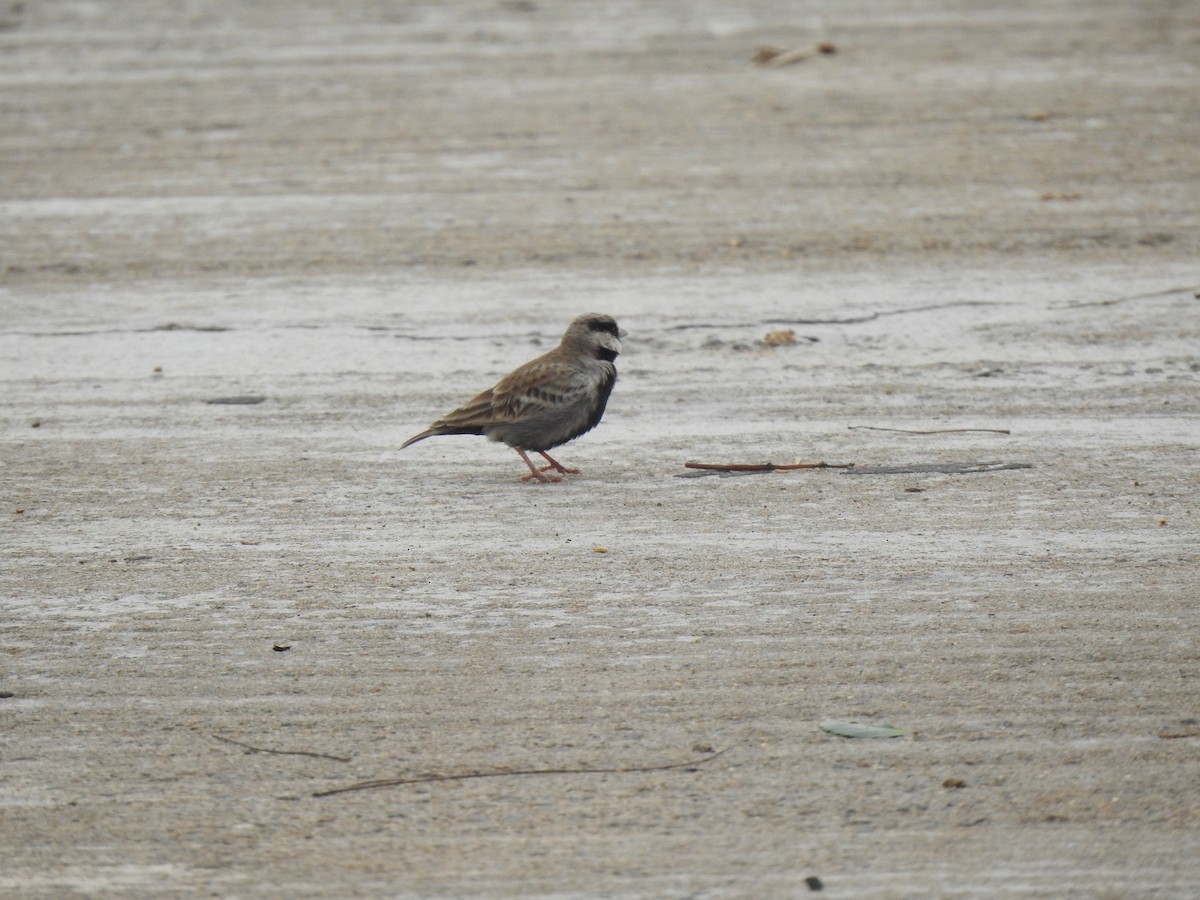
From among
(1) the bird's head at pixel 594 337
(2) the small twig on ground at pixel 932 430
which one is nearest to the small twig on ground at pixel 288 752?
(1) the bird's head at pixel 594 337

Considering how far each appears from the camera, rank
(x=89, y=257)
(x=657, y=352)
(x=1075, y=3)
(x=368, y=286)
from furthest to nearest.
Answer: (x=1075, y=3) → (x=89, y=257) → (x=368, y=286) → (x=657, y=352)

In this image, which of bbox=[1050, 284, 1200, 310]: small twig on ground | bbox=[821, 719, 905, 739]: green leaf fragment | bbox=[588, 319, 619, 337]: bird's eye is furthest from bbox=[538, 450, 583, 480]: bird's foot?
bbox=[1050, 284, 1200, 310]: small twig on ground

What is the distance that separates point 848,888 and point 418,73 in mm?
12468

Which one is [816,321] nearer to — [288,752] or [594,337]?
[594,337]

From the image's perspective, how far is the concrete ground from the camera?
452cm

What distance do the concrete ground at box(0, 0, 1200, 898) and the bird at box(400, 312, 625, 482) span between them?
237 millimetres

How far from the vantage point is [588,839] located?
441cm

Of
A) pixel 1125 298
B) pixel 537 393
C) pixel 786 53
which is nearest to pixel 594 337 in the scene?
pixel 537 393

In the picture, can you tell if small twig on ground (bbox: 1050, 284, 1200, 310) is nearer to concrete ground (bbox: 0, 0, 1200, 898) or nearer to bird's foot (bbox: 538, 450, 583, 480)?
concrete ground (bbox: 0, 0, 1200, 898)

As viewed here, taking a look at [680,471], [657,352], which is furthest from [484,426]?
[657,352]

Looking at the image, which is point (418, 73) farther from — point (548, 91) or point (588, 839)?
point (588, 839)

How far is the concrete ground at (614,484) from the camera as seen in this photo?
4.52 metres

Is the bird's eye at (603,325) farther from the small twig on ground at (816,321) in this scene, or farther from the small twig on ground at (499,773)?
the small twig on ground at (499,773)

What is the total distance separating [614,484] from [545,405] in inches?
20.1
